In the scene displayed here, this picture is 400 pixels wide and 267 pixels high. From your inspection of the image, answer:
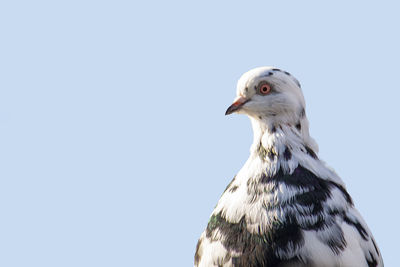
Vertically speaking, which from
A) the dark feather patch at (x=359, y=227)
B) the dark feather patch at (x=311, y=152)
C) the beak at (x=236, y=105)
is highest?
the beak at (x=236, y=105)

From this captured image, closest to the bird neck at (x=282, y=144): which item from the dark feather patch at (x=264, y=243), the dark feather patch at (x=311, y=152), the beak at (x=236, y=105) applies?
the dark feather patch at (x=311, y=152)

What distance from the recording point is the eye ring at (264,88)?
16.4 feet

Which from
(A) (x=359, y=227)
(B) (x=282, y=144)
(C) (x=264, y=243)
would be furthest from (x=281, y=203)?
(A) (x=359, y=227)

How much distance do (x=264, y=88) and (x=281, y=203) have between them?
806 mm

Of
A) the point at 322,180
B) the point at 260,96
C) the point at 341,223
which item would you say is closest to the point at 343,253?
the point at 341,223

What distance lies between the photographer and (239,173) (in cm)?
519

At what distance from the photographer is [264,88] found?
5.01m

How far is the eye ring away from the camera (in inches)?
197

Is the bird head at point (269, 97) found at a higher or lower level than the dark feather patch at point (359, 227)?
higher

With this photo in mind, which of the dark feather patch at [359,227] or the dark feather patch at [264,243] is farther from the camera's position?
the dark feather patch at [359,227]

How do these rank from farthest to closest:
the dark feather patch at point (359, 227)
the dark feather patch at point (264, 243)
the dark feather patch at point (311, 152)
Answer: the dark feather patch at point (311, 152), the dark feather patch at point (359, 227), the dark feather patch at point (264, 243)

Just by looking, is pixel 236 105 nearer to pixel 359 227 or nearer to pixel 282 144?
pixel 282 144

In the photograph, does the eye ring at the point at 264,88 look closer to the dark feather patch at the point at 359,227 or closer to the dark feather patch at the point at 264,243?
the dark feather patch at the point at 264,243

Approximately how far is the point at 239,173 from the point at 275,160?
0.33 meters
